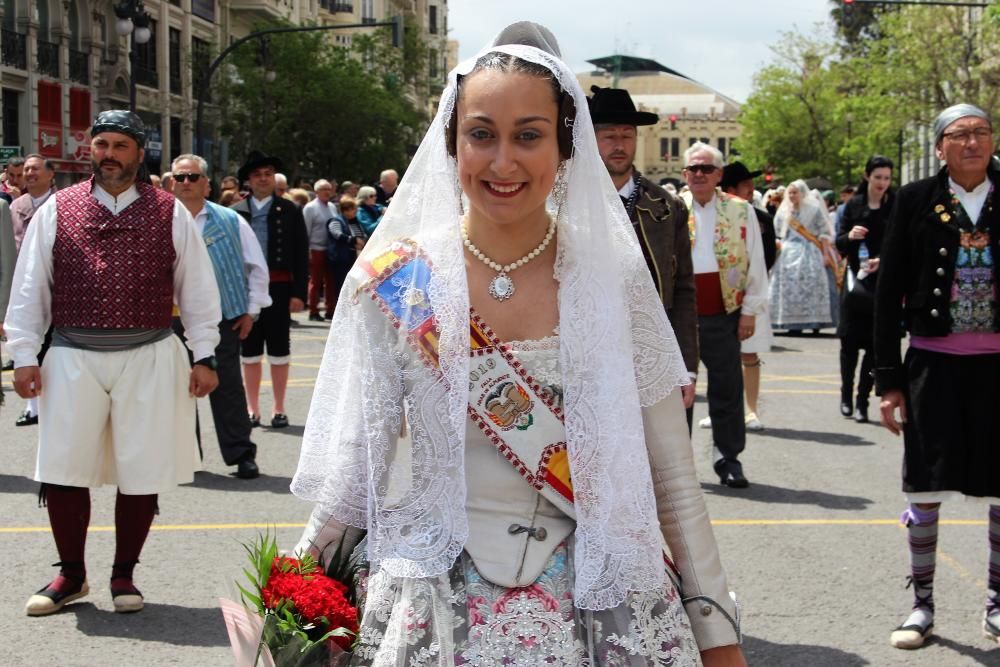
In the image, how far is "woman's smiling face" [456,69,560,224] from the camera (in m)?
2.79

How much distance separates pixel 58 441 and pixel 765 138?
5949 cm

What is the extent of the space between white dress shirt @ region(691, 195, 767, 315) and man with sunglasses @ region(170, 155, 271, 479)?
3.05 meters

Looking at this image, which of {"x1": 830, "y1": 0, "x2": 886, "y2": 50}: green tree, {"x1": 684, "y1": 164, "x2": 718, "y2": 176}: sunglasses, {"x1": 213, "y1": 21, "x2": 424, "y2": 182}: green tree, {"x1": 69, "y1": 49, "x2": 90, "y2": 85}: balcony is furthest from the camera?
{"x1": 830, "y1": 0, "x2": 886, "y2": 50}: green tree

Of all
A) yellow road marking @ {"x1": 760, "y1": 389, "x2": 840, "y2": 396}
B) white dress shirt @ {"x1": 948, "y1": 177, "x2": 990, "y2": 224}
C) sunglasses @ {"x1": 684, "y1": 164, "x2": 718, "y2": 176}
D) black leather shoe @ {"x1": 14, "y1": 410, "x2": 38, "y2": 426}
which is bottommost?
yellow road marking @ {"x1": 760, "y1": 389, "x2": 840, "y2": 396}

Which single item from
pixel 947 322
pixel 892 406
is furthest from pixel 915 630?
pixel 947 322

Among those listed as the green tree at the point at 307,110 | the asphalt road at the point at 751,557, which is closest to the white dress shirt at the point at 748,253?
the asphalt road at the point at 751,557

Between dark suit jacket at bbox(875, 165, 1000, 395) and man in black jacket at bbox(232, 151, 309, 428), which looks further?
man in black jacket at bbox(232, 151, 309, 428)

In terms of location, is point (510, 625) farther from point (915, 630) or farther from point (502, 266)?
point (915, 630)

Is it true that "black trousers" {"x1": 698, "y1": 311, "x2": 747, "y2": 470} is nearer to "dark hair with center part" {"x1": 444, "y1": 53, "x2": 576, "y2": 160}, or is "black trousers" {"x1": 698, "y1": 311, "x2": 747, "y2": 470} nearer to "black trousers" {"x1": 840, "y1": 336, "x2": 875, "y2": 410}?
"black trousers" {"x1": 840, "y1": 336, "x2": 875, "y2": 410}

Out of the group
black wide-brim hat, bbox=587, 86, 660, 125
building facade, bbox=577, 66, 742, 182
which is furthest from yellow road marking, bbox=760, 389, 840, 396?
building facade, bbox=577, 66, 742, 182

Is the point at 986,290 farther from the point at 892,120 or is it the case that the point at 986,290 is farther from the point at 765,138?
the point at 765,138

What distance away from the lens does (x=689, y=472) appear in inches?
116

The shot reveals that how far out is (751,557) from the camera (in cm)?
709

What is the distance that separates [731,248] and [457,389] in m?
6.30
